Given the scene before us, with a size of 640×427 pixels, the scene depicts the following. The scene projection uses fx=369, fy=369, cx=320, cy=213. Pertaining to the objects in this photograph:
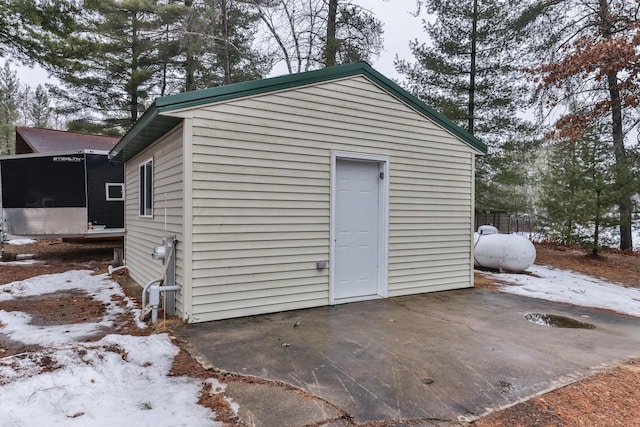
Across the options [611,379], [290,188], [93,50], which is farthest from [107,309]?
[93,50]

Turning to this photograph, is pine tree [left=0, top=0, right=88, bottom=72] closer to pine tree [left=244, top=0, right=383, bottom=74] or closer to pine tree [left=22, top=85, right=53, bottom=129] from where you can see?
pine tree [left=244, top=0, right=383, bottom=74]

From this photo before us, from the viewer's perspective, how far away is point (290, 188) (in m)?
4.84

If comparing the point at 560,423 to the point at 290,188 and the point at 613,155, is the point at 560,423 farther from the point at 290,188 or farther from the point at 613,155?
the point at 613,155

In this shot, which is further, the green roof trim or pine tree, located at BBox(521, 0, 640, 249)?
pine tree, located at BBox(521, 0, 640, 249)

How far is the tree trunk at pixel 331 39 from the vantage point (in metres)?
11.3

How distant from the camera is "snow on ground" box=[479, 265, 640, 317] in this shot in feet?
19.0

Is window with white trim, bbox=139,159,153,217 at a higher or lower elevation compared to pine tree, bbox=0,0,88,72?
lower

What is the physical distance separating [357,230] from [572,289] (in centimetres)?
450

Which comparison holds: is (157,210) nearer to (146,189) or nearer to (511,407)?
(146,189)

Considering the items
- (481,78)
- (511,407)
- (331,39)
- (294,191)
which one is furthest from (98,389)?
(481,78)

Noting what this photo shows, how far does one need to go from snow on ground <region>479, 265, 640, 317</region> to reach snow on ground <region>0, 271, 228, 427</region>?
18.5 ft

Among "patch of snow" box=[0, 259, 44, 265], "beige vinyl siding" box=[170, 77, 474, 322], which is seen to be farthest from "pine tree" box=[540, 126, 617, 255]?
"patch of snow" box=[0, 259, 44, 265]

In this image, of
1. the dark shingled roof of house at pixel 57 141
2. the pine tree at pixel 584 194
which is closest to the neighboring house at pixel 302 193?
the dark shingled roof of house at pixel 57 141

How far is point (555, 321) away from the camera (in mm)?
A: 4582
